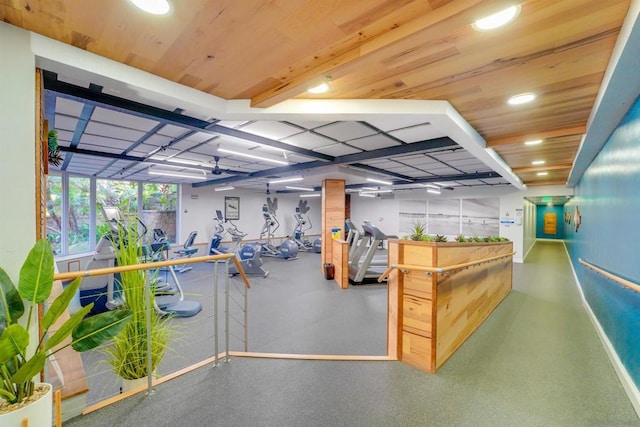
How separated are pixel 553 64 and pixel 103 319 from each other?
11.1ft

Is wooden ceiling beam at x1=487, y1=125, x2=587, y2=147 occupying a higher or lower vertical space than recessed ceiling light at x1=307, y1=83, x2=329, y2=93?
lower

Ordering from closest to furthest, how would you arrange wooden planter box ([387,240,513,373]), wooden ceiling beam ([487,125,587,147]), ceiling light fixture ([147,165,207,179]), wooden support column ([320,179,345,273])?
wooden planter box ([387,240,513,373]), wooden ceiling beam ([487,125,587,147]), ceiling light fixture ([147,165,207,179]), wooden support column ([320,179,345,273])

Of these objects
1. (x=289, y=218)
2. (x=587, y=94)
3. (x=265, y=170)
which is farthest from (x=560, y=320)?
(x=289, y=218)

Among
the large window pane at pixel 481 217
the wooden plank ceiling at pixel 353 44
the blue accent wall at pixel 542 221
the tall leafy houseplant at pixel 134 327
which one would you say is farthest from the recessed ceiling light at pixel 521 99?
the blue accent wall at pixel 542 221

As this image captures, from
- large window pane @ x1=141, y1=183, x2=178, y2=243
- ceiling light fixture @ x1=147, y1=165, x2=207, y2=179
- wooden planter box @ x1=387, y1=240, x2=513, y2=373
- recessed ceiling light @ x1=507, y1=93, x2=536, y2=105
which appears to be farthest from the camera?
large window pane @ x1=141, y1=183, x2=178, y2=243

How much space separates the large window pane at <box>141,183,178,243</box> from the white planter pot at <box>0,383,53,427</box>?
9.00 metres

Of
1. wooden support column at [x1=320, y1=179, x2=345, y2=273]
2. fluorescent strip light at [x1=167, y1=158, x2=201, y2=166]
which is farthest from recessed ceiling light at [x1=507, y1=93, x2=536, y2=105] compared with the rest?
fluorescent strip light at [x1=167, y1=158, x2=201, y2=166]

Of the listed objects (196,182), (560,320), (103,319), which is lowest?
(560,320)

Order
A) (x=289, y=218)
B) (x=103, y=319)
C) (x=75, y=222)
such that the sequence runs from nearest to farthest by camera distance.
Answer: (x=103, y=319)
(x=75, y=222)
(x=289, y=218)

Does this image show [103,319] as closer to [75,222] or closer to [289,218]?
[75,222]

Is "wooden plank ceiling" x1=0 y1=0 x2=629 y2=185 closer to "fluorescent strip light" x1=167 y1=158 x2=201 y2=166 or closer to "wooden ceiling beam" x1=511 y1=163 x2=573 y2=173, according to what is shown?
"fluorescent strip light" x1=167 y1=158 x2=201 y2=166

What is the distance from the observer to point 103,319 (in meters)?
1.51

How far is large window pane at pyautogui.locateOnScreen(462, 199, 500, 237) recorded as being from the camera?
10455 millimetres

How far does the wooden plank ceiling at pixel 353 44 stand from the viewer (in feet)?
4.57
